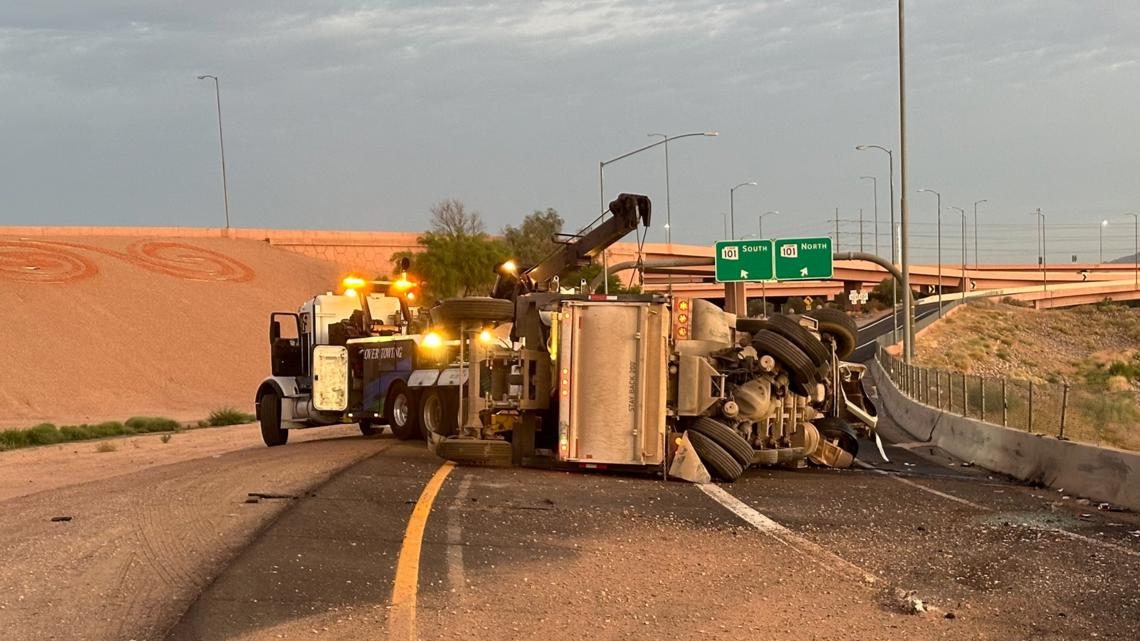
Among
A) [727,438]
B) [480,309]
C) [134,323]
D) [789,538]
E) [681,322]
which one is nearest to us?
[789,538]

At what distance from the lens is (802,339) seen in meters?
17.0

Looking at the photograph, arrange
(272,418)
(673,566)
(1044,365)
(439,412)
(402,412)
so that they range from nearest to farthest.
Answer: (673,566), (439,412), (402,412), (272,418), (1044,365)

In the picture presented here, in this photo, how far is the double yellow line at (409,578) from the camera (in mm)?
7344

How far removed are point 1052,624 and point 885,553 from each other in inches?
103

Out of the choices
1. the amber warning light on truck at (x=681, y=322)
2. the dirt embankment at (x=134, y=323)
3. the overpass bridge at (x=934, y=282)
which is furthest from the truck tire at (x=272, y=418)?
the overpass bridge at (x=934, y=282)

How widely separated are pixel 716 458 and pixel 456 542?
6092 millimetres

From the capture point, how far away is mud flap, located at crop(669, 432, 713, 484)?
15898 mm

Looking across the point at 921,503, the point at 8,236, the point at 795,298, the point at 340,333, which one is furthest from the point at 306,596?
the point at 795,298

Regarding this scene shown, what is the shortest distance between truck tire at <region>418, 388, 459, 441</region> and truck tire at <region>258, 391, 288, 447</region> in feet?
14.6

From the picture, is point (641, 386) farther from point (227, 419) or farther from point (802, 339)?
point (227, 419)

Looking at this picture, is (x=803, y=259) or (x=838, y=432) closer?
(x=838, y=432)

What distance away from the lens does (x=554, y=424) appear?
57.1 ft

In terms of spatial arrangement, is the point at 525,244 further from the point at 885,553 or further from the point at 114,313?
the point at 885,553

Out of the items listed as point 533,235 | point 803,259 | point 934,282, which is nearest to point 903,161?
point 803,259
